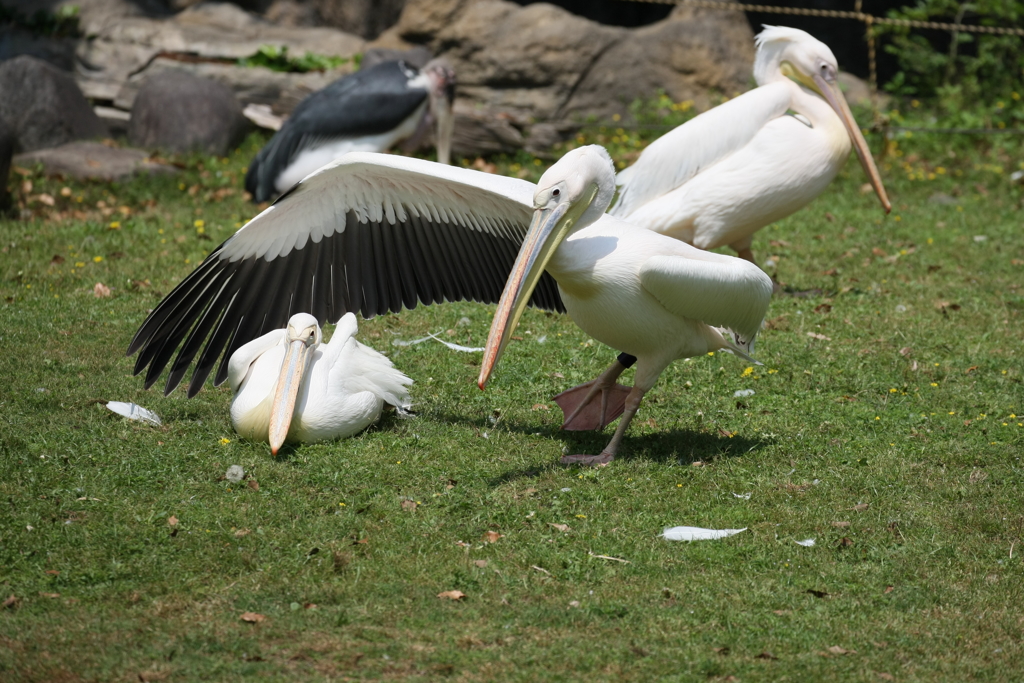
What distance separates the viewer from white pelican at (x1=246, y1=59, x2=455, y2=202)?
8945mm

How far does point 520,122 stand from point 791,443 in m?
6.98

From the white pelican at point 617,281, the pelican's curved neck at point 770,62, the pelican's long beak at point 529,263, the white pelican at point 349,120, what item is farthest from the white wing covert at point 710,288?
the white pelican at point 349,120

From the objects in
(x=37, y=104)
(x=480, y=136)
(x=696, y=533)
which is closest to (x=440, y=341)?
(x=696, y=533)

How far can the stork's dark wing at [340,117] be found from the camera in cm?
894

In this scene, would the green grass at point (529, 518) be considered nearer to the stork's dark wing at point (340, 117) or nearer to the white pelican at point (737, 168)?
the white pelican at point (737, 168)

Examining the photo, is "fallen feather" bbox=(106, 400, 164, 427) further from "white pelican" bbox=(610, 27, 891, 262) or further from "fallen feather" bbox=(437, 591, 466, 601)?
"white pelican" bbox=(610, 27, 891, 262)

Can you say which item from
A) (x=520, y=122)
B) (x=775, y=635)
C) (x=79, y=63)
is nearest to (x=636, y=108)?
(x=520, y=122)

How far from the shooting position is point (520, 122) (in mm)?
10984

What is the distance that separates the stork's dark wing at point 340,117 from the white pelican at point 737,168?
3300mm

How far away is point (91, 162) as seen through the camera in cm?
919

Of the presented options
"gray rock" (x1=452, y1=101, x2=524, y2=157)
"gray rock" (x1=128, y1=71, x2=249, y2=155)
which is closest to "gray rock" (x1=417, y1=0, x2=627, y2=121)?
"gray rock" (x1=452, y1=101, x2=524, y2=157)

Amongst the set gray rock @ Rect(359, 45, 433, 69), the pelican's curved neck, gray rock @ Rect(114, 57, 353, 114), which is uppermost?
the pelican's curved neck

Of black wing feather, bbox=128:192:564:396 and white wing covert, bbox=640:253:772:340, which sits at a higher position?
white wing covert, bbox=640:253:772:340

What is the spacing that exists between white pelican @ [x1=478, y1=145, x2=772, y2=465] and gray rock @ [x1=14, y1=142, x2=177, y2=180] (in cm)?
616
